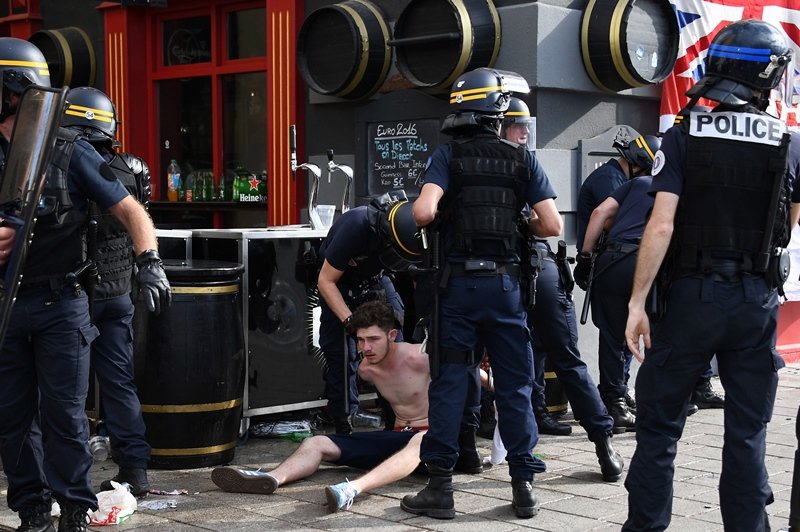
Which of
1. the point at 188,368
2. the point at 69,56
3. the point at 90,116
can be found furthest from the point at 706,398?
the point at 69,56

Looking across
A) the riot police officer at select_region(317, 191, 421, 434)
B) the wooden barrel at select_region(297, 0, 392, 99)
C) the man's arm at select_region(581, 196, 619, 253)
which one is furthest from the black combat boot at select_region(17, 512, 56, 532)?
the wooden barrel at select_region(297, 0, 392, 99)

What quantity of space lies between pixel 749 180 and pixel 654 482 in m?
1.12

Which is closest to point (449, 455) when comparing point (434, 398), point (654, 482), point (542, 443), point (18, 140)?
point (434, 398)

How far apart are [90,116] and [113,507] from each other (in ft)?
6.36

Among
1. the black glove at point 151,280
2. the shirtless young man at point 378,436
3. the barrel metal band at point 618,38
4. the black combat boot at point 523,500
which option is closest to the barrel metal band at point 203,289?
the shirtless young man at point 378,436

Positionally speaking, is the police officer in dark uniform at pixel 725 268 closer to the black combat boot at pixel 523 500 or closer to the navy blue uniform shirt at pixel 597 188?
the black combat boot at pixel 523 500

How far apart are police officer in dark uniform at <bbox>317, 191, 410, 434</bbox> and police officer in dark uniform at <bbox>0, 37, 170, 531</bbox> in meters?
1.67

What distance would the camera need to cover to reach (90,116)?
5.80 meters

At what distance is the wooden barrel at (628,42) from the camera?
26.7 feet

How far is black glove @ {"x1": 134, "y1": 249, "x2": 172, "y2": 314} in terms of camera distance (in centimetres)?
446

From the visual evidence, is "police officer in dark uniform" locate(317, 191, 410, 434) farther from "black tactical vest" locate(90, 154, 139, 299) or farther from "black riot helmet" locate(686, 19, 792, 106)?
"black riot helmet" locate(686, 19, 792, 106)

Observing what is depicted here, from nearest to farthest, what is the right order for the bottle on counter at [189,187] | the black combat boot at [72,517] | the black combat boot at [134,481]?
the black combat boot at [72,517] < the black combat boot at [134,481] < the bottle on counter at [189,187]

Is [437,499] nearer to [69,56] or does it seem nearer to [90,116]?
[90,116]

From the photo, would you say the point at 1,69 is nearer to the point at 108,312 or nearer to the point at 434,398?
the point at 108,312
